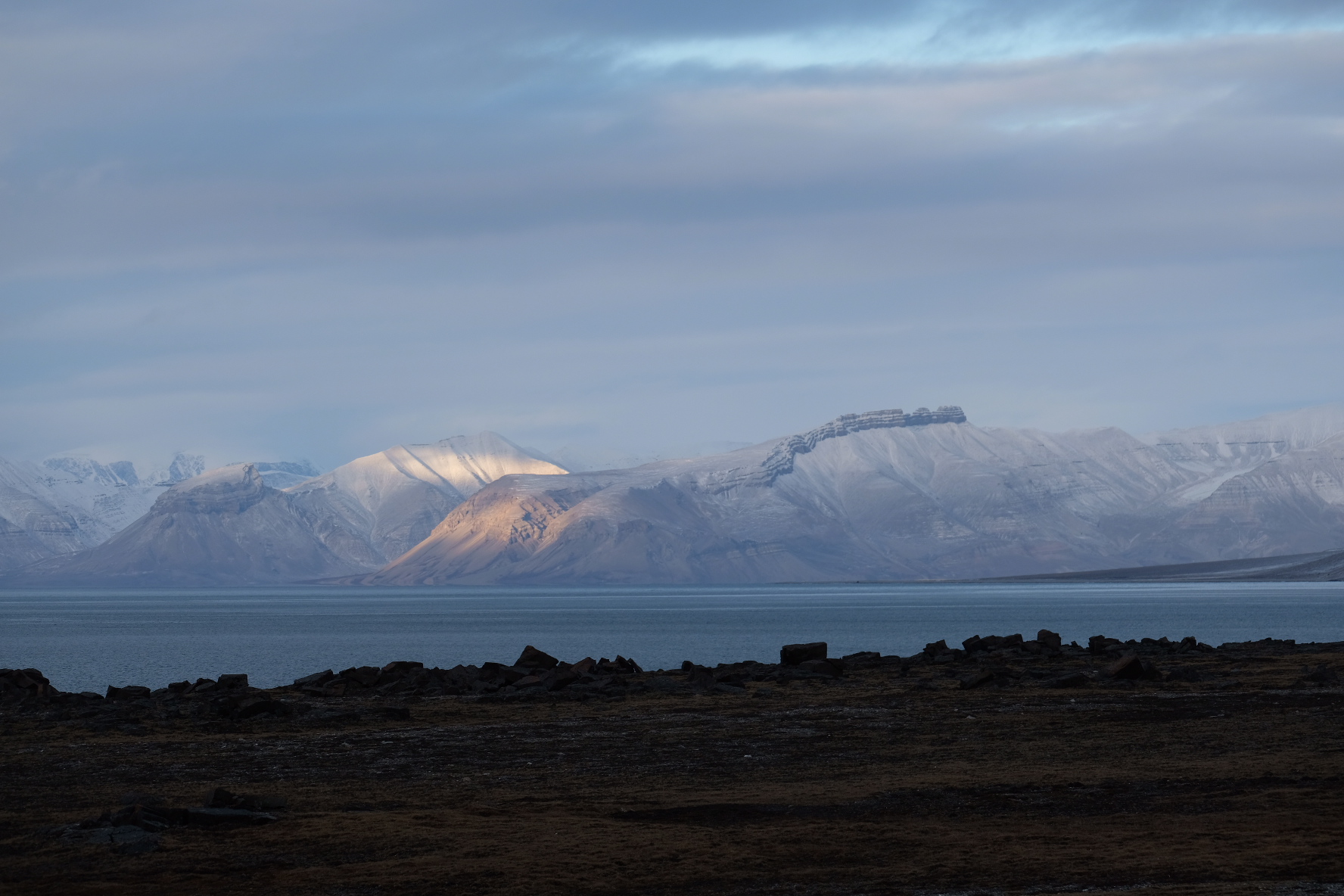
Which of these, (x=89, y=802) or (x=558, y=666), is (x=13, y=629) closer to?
(x=558, y=666)

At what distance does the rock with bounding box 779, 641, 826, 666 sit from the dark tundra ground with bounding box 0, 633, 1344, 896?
7.40 m

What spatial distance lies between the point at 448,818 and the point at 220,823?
3.35m

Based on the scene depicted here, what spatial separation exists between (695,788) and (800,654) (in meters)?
28.7

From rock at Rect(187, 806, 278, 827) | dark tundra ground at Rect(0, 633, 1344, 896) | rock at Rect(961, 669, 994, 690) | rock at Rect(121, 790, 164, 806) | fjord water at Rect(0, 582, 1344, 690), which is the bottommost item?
fjord water at Rect(0, 582, 1344, 690)

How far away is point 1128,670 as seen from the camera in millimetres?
45375

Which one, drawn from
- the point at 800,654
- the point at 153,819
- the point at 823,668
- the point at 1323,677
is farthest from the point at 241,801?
the point at 800,654

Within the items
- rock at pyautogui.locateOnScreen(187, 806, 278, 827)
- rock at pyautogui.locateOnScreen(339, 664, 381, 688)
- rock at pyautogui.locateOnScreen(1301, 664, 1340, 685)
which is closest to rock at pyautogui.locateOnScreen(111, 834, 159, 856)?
rock at pyautogui.locateOnScreen(187, 806, 278, 827)

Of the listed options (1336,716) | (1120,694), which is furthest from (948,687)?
(1336,716)

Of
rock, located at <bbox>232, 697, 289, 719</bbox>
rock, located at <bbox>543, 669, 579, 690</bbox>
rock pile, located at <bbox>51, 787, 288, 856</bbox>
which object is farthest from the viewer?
rock, located at <bbox>543, 669, 579, 690</bbox>

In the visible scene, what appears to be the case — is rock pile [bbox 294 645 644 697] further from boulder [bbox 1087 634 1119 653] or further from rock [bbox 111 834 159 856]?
rock [bbox 111 834 159 856]

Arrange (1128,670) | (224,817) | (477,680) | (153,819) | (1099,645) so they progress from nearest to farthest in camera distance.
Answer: (153,819) → (224,817) → (1128,670) → (477,680) → (1099,645)

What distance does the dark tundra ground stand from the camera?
773 inches

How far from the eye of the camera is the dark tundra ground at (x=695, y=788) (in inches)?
773

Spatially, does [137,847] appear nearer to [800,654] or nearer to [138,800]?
[138,800]
